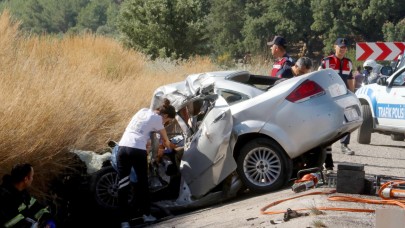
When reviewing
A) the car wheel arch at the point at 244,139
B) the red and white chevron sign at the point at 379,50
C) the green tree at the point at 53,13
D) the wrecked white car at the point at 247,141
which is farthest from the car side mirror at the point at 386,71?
the green tree at the point at 53,13

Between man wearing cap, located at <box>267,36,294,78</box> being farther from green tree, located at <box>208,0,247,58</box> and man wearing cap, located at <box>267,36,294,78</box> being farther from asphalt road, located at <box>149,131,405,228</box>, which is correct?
green tree, located at <box>208,0,247,58</box>

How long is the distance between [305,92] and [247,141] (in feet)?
2.94

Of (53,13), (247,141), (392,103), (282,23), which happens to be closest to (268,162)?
(247,141)

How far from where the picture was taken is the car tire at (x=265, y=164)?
11.5m

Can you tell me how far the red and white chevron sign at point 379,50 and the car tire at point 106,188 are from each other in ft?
48.9

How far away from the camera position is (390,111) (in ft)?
56.5

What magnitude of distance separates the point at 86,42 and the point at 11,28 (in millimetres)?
5498

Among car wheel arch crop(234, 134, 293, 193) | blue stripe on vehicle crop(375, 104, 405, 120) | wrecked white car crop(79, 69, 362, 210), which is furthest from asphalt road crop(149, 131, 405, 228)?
blue stripe on vehicle crop(375, 104, 405, 120)

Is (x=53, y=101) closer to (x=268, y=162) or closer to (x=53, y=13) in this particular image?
(x=268, y=162)

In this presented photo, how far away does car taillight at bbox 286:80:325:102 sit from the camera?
1150 cm

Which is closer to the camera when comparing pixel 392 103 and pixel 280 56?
pixel 280 56

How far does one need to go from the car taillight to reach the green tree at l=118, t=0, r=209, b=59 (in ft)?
70.9

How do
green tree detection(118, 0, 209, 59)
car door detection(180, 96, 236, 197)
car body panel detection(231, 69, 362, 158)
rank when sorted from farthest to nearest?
green tree detection(118, 0, 209, 59), car body panel detection(231, 69, 362, 158), car door detection(180, 96, 236, 197)

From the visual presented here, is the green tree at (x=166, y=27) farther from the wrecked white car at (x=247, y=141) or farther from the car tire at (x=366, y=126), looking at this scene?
the wrecked white car at (x=247, y=141)
